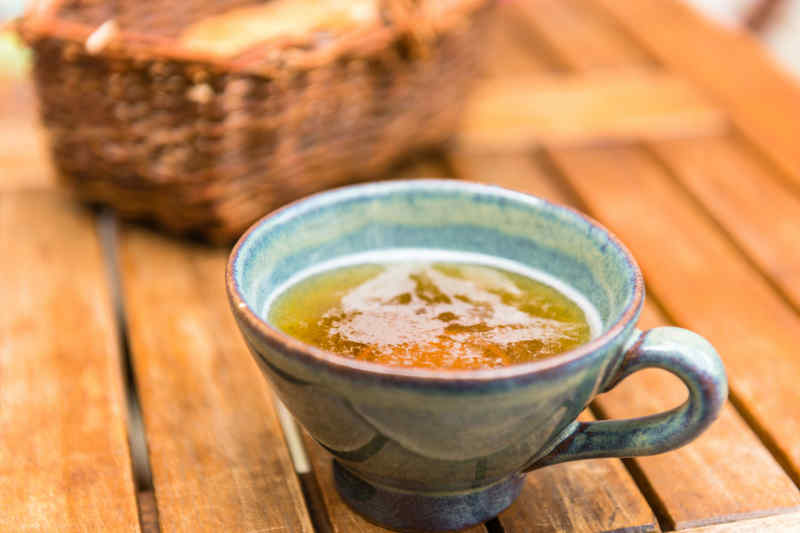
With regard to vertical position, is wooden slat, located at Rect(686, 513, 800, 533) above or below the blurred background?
above

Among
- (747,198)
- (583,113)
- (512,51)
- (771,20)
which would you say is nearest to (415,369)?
(747,198)

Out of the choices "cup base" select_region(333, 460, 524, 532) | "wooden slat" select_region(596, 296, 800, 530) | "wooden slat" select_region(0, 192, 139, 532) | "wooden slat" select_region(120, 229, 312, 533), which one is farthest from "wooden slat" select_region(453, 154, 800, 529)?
"wooden slat" select_region(0, 192, 139, 532)

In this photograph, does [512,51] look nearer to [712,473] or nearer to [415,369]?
[712,473]

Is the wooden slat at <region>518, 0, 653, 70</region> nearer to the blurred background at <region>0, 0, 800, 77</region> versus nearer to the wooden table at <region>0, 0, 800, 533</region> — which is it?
the wooden table at <region>0, 0, 800, 533</region>

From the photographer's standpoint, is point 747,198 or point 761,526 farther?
point 747,198

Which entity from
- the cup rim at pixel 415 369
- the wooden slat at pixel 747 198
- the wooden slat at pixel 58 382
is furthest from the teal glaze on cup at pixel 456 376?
the wooden slat at pixel 747 198
